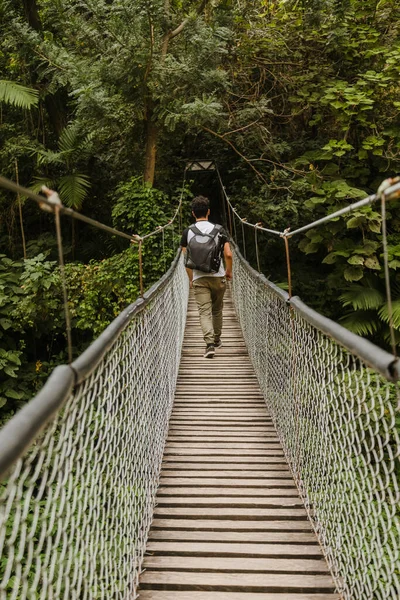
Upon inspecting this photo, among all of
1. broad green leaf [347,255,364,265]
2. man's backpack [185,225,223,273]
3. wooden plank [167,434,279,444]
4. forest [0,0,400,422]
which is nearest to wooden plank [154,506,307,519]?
wooden plank [167,434,279,444]

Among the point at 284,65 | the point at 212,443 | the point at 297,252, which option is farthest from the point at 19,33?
the point at 212,443

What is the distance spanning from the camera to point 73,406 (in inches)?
39.8

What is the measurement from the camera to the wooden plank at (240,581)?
1497 mm

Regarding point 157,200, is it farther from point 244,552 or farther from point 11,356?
point 244,552

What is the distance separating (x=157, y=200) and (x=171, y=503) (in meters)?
4.87

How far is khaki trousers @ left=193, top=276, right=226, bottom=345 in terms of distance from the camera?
3625 millimetres

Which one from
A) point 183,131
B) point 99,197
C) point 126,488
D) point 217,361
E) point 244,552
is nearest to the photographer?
point 126,488

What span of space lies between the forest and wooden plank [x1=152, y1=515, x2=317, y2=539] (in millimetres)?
3269

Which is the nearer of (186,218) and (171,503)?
(171,503)

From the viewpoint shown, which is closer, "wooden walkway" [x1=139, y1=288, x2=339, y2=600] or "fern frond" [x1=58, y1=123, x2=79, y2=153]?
"wooden walkway" [x1=139, y1=288, x2=339, y2=600]

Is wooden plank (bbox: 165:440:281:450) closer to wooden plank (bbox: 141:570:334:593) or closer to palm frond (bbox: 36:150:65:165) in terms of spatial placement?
wooden plank (bbox: 141:570:334:593)

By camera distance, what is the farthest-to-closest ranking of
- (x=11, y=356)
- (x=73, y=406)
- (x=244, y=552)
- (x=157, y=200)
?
(x=157, y=200), (x=11, y=356), (x=244, y=552), (x=73, y=406)

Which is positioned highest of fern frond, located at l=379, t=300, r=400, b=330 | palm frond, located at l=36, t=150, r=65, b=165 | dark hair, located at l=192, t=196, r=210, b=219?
palm frond, located at l=36, t=150, r=65, b=165

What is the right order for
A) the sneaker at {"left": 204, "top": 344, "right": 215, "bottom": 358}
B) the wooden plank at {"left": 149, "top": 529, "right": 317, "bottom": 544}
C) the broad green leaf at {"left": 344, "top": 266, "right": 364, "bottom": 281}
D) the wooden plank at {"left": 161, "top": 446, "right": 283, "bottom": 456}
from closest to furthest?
the wooden plank at {"left": 149, "top": 529, "right": 317, "bottom": 544}
the wooden plank at {"left": 161, "top": 446, "right": 283, "bottom": 456}
the sneaker at {"left": 204, "top": 344, "right": 215, "bottom": 358}
the broad green leaf at {"left": 344, "top": 266, "right": 364, "bottom": 281}
